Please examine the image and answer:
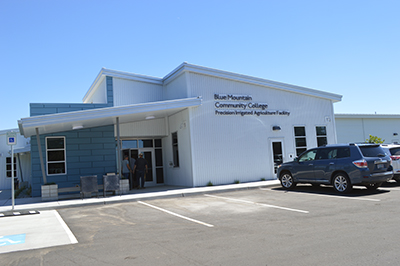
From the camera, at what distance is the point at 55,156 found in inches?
639

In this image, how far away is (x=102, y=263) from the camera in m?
5.34

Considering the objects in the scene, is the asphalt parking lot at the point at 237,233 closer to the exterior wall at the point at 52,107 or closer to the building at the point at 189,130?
the building at the point at 189,130

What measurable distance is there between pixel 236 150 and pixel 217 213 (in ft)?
26.3

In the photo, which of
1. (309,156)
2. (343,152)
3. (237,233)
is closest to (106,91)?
(309,156)

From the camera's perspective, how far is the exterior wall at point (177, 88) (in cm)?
1688

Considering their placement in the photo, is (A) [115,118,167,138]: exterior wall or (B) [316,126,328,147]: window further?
(B) [316,126,328,147]: window

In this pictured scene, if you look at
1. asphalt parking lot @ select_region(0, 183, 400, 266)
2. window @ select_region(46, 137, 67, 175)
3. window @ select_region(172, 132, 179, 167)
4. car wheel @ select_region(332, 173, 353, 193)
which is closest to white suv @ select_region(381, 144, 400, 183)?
asphalt parking lot @ select_region(0, 183, 400, 266)

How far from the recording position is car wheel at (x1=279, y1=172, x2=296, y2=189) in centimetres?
1416

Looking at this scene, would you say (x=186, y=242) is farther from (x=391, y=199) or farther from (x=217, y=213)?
(x=391, y=199)

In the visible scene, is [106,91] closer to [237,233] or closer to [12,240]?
[12,240]

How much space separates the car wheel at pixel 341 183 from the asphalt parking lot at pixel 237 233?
64cm

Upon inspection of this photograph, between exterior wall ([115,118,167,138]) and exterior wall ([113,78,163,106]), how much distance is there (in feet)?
3.91

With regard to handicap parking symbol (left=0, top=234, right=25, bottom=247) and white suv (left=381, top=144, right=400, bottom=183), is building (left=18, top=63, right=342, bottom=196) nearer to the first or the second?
white suv (left=381, top=144, right=400, bottom=183)

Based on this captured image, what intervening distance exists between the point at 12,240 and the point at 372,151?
11031 mm
